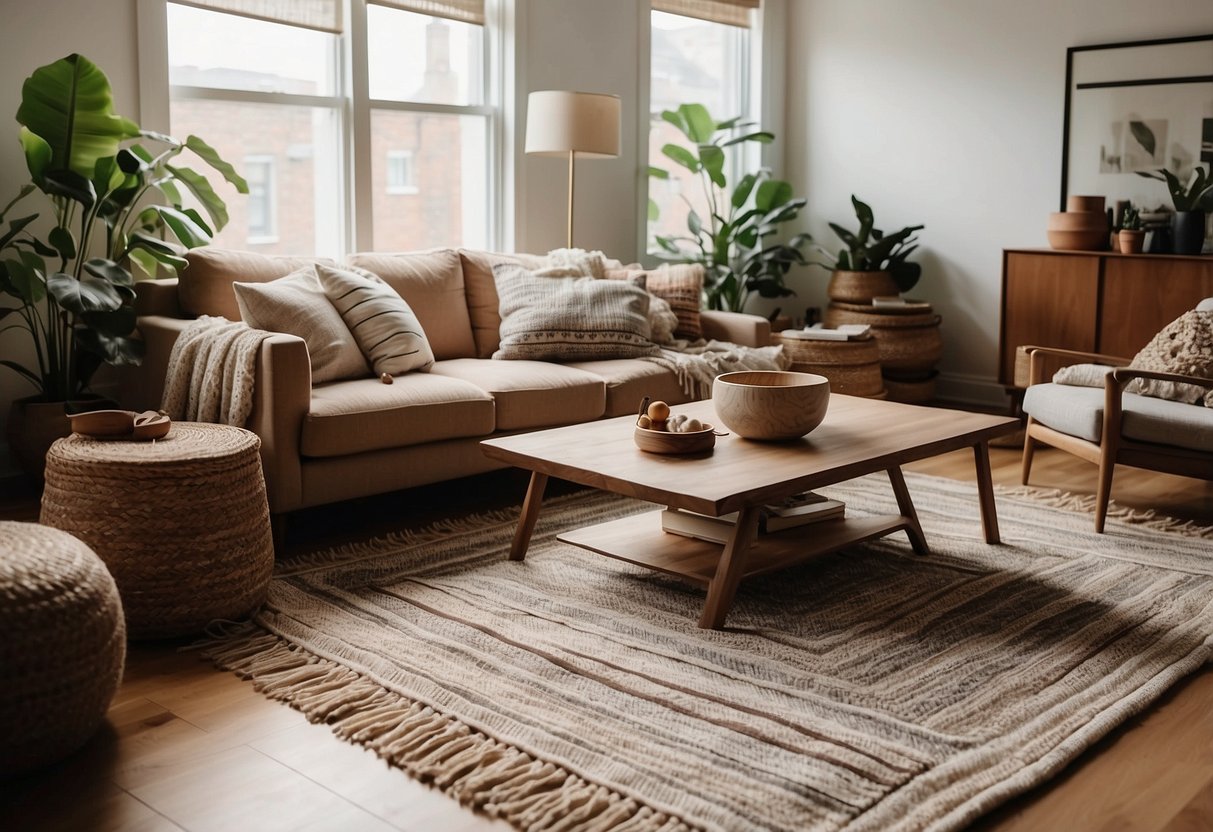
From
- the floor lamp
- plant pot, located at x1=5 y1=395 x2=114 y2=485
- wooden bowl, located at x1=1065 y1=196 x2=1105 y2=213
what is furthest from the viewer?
wooden bowl, located at x1=1065 y1=196 x2=1105 y2=213

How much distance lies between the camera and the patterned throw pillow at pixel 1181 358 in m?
3.86

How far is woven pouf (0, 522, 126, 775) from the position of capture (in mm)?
1976

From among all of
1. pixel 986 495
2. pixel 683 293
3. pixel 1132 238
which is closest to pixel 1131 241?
pixel 1132 238

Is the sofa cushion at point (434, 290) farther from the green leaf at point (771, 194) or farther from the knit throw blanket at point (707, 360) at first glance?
the green leaf at point (771, 194)

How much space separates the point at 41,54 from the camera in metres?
3.91

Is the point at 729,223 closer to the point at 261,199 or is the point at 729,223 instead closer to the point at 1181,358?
the point at 261,199

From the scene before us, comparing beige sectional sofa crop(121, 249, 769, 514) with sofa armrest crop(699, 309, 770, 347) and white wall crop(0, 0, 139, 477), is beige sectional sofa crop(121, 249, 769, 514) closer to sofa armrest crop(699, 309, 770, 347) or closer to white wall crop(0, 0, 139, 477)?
sofa armrest crop(699, 309, 770, 347)

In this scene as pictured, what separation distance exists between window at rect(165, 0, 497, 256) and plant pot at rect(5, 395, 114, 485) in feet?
3.21

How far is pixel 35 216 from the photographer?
3.70 meters

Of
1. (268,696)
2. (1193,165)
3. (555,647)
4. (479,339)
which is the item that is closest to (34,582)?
(268,696)

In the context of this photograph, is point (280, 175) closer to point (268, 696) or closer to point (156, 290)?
point (156, 290)

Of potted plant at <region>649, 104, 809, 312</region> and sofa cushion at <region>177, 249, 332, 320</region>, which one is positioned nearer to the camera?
sofa cushion at <region>177, 249, 332, 320</region>

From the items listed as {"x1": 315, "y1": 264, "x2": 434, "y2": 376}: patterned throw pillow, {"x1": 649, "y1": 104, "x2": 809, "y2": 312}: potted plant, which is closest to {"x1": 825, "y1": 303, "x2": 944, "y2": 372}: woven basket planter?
{"x1": 649, "y1": 104, "x2": 809, "y2": 312}: potted plant

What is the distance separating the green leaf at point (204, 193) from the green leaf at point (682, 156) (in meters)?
2.58
